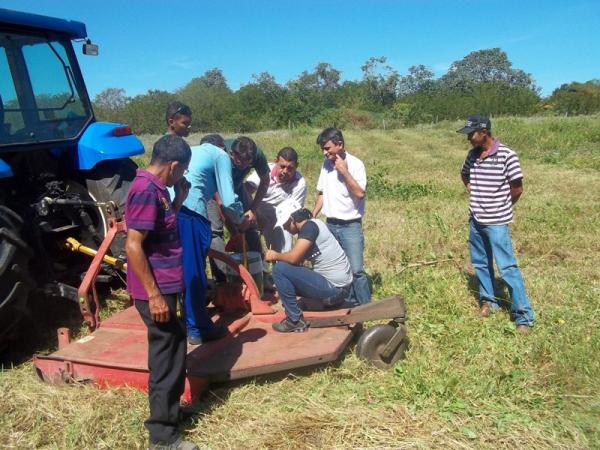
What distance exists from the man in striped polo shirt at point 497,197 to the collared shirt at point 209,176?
174 centimetres

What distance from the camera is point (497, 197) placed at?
3908 mm

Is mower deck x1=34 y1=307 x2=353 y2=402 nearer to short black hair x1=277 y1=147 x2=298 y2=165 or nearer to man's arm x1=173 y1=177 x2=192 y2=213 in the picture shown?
man's arm x1=173 y1=177 x2=192 y2=213

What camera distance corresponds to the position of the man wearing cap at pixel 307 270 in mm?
3537

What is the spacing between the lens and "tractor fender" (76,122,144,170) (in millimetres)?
4090

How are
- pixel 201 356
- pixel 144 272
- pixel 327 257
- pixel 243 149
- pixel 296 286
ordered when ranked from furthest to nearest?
pixel 243 149, pixel 327 257, pixel 296 286, pixel 201 356, pixel 144 272

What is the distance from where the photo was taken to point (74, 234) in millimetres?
4137

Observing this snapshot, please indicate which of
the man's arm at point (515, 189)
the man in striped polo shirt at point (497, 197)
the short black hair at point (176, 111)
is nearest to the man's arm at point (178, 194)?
the short black hair at point (176, 111)

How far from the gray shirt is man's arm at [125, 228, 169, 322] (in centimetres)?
143

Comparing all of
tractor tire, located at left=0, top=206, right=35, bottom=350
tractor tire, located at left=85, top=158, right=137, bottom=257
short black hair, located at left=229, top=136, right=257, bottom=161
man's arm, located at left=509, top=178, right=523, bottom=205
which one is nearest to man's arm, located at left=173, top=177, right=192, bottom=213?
short black hair, located at left=229, top=136, right=257, bottom=161

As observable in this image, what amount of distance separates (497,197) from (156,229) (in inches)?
101

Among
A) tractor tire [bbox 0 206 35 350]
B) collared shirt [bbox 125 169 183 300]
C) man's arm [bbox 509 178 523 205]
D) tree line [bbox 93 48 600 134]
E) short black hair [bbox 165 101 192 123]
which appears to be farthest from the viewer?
tree line [bbox 93 48 600 134]

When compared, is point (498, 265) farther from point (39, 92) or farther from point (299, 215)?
point (39, 92)

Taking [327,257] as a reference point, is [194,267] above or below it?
above

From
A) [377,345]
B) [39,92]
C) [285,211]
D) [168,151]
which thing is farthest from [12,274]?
[377,345]
